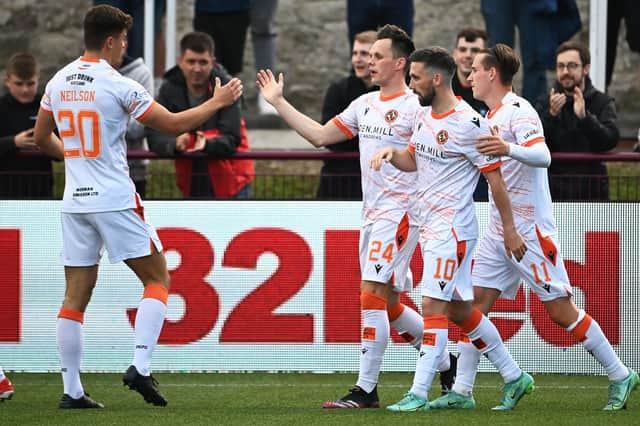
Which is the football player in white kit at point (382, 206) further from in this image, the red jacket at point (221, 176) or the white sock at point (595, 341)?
the red jacket at point (221, 176)

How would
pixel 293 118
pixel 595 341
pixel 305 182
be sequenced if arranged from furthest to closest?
pixel 305 182, pixel 293 118, pixel 595 341

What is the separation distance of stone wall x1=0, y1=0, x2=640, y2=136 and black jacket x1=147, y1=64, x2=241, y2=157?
6272 mm

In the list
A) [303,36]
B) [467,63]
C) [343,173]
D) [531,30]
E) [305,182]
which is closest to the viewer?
[343,173]

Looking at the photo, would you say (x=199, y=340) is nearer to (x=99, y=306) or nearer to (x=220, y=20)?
(x=99, y=306)

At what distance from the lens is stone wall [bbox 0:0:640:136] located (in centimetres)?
1912

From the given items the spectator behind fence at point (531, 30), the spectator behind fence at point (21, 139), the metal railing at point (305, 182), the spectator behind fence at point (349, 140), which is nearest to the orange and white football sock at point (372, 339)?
the metal railing at point (305, 182)

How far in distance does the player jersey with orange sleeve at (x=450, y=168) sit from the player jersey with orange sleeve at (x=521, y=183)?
244 mm

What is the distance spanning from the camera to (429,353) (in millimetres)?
9367

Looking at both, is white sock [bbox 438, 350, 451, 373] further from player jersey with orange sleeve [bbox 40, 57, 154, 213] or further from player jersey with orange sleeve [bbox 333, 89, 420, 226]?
player jersey with orange sleeve [bbox 40, 57, 154, 213]

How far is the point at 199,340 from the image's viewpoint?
1197 centimetres

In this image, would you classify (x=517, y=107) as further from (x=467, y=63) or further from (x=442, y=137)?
(x=467, y=63)

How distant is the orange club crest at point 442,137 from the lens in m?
9.30

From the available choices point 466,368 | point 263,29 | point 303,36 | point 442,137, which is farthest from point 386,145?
point 303,36

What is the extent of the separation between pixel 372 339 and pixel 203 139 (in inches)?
122
